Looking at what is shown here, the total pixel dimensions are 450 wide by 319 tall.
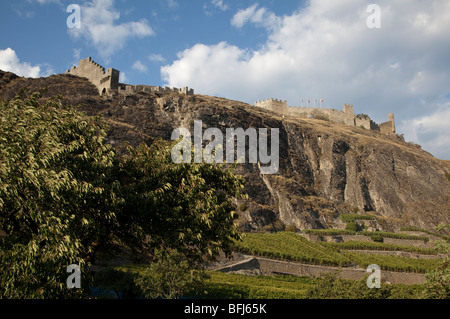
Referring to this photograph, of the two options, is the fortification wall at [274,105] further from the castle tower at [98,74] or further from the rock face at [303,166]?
the castle tower at [98,74]

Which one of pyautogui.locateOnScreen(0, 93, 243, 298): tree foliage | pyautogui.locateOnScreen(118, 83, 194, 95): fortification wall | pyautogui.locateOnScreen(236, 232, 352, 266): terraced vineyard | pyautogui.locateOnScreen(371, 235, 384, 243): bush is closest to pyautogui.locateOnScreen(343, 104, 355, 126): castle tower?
pyautogui.locateOnScreen(118, 83, 194, 95): fortification wall

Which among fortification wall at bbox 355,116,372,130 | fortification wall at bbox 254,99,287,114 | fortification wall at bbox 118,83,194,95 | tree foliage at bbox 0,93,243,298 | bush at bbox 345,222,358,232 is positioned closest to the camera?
tree foliage at bbox 0,93,243,298

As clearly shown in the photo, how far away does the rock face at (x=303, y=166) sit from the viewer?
236 feet

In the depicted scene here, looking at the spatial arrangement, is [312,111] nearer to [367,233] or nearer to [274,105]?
[274,105]

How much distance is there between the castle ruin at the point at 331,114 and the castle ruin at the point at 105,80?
146ft

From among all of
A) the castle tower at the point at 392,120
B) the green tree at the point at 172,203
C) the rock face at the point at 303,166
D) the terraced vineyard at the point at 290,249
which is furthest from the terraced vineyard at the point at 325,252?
the castle tower at the point at 392,120

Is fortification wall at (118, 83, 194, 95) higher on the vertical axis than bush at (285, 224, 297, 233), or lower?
higher

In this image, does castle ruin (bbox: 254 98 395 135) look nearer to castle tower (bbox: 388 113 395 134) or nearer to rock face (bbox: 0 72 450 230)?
castle tower (bbox: 388 113 395 134)

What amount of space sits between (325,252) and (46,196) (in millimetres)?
51042

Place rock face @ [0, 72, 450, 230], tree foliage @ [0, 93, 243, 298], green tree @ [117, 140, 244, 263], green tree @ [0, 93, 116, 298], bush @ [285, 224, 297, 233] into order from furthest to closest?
rock face @ [0, 72, 450, 230], bush @ [285, 224, 297, 233], green tree @ [117, 140, 244, 263], tree foliage @ [0, 93, 243, 298], green tree @ [0, 93, 116, 298]

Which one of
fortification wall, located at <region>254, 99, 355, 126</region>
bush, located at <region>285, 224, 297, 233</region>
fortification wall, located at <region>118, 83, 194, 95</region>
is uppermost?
fortification wall, located at <region>254, 99, 355, 126</region>

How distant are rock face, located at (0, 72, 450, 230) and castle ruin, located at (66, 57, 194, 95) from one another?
200 cm

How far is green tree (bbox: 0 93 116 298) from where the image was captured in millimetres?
10672

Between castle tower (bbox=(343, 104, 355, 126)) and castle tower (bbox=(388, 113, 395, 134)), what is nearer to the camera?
castle tower (bbox=(343, 104, 355, 126))
